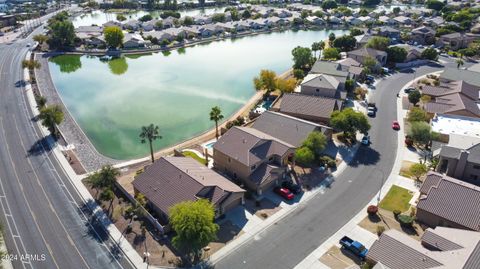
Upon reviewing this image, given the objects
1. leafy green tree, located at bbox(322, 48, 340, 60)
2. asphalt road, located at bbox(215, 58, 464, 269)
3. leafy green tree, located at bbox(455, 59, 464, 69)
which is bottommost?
asphalt road, located at bbox(215, 58, 464, 269)

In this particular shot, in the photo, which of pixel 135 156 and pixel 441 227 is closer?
pixel 441 227

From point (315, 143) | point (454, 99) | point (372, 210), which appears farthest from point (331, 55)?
point (372, 210)

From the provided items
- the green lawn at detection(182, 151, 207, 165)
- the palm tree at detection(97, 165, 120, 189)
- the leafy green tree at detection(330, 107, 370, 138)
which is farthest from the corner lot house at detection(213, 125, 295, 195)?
the palm tree at detection(97, 165, 120, 189)

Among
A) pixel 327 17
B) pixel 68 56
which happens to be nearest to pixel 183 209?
pixel 68 56

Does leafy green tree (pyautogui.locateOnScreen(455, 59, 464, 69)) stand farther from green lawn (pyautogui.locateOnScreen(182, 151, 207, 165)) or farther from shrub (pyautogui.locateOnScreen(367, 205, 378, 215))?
green lawn (pyautogui.locateOnScreen(182, 151, 207, 165))

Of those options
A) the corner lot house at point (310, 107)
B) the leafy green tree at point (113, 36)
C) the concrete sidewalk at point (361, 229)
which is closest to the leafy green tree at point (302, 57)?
the corner lot house at point (310, 107)

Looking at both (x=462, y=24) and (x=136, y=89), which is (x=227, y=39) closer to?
(x=136, y=89)

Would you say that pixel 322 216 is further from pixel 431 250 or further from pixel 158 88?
pixel 158 88

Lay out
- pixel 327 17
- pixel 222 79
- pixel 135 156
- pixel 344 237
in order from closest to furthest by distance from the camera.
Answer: pixel 344 237, pixel 135 156, pixel 222 79, pixel 327 17
